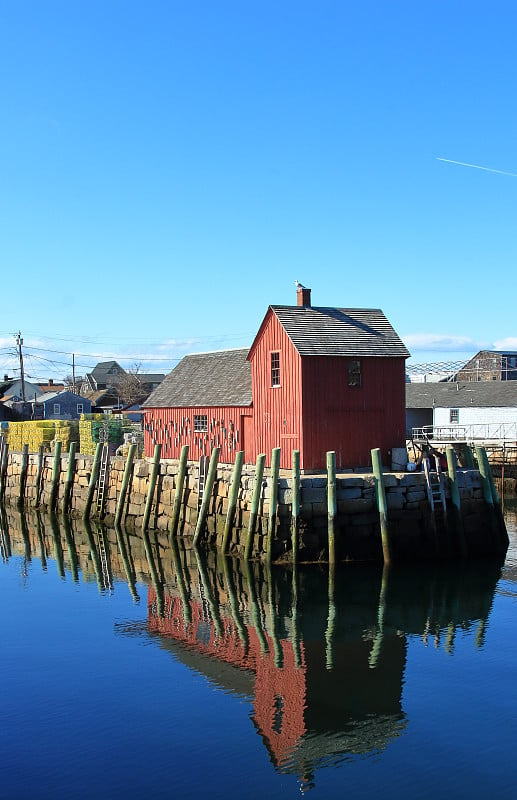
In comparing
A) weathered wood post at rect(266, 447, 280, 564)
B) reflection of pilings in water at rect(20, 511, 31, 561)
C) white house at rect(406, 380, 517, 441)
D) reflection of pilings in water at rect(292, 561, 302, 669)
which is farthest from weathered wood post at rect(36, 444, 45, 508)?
white house at rect(406, 380, 517, 441)

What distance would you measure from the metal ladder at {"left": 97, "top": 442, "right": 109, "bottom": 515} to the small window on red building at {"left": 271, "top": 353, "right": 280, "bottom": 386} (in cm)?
733

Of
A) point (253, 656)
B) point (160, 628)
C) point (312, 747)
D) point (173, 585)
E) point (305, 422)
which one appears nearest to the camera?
point (312, 747)

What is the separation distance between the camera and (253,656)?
Result: 15.8m

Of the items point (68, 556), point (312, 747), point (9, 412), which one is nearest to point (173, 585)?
point (68, 556)

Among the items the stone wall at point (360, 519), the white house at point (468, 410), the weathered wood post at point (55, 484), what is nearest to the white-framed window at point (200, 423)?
the weathered wood post at point (55, 484)

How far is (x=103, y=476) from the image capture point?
31078mm

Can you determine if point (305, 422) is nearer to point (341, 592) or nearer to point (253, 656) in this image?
point (341, 592)

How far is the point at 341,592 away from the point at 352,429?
7.58 metres

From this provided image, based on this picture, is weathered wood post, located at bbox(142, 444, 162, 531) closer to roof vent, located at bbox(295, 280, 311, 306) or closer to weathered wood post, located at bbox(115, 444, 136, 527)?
weathered wood post, located at bbox(115, 444, 136, 527)

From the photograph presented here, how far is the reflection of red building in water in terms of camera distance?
11992 mm

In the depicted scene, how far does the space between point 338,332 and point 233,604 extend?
11229 millimetres

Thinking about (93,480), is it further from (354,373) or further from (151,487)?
(354,373)

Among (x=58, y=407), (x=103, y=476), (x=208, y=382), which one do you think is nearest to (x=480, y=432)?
(x=208, y=382)

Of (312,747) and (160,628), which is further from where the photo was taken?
(160,628)
